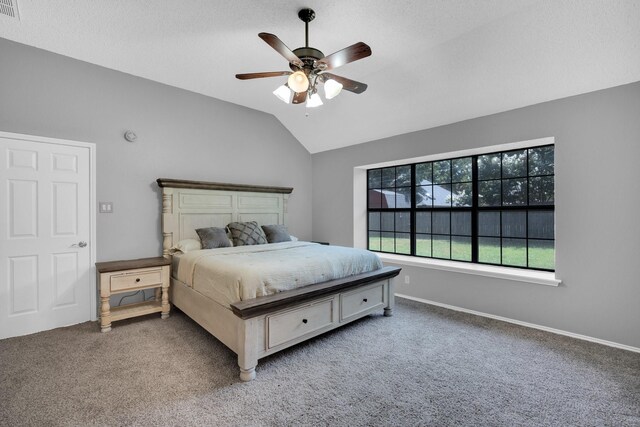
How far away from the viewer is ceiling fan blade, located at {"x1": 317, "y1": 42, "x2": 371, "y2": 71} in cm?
198

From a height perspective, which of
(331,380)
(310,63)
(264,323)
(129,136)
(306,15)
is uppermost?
(306,15)

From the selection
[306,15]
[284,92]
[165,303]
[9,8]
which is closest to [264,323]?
[165,303]

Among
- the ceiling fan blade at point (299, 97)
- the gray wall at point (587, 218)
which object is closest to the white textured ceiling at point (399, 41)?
the gray wall at point (587, 218)

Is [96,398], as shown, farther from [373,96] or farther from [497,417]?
[373,96]

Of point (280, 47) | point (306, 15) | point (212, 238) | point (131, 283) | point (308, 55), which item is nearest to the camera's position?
point (280, 47)

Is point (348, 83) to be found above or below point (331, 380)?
above

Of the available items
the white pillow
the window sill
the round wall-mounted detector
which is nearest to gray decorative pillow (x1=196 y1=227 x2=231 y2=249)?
the white pillow

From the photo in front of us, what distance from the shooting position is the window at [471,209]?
3.35 metres

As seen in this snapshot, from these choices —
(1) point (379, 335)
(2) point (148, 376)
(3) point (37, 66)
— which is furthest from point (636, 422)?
(3) point (37, 66)

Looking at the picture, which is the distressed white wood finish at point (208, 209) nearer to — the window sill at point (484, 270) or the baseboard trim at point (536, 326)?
the window sill at point (484, 270)

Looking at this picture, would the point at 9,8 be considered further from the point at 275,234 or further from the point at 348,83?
the point at 275,234

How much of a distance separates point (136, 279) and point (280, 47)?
2.75 m

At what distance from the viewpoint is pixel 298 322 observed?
8.21ft

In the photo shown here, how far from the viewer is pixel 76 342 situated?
274cm
